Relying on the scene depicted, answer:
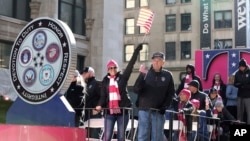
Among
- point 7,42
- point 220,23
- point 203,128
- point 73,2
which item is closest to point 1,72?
point 7,42

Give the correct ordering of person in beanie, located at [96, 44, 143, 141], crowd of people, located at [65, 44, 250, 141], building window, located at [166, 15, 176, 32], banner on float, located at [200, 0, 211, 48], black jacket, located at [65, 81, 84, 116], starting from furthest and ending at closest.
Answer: building window, located at [166, 15, 176, 32]
banner on float, located at [200, 0, 211, 48]
black jacket, located at [65, 81, 84, 116]
person in beanie, located at [96, 44, 143, 141]
crowd of people, located at [65, 44, 250, 141]

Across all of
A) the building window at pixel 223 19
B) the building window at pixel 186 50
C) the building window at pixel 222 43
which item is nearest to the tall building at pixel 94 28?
the building window at pixel 222 43

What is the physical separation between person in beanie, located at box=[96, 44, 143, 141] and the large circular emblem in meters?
1.11

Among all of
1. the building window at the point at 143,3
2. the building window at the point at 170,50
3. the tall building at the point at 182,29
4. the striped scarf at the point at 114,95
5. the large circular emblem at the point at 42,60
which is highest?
the building window at the point at 143,3

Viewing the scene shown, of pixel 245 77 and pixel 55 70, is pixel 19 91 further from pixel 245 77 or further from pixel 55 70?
pixel 245 77

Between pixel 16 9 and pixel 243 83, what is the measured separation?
12.6 metres

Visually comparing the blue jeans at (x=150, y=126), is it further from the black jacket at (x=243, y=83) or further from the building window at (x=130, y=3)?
the building window at (x=130, y=3)

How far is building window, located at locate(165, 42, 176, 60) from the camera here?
5822cm

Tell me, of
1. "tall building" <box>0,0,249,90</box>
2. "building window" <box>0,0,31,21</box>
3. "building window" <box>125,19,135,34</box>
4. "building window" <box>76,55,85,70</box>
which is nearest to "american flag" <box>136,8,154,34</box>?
"tall building" <box>0,0,249,90</box>

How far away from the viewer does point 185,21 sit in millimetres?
58156

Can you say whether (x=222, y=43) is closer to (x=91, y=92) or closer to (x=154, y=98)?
(x=91, y=92)

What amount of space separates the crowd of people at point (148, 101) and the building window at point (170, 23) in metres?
45.6

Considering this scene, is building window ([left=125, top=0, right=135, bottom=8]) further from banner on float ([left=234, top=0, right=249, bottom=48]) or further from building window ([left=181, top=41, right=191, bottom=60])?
banner on float ([left=234, top=0, right=249, bottom=48])

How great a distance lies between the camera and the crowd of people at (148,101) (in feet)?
30.0
